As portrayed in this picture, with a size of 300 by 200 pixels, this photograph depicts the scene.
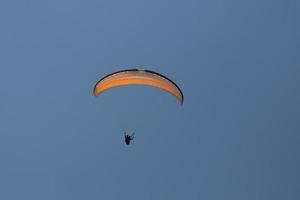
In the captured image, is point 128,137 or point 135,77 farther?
point 128,137

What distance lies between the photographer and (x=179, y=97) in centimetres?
5103

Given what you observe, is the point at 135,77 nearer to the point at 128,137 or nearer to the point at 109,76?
the point at 109,76

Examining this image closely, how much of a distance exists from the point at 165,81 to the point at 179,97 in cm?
150

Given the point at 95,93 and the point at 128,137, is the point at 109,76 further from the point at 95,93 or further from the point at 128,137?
the point at 128,137

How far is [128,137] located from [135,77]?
5.57 m

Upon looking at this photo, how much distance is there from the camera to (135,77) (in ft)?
165

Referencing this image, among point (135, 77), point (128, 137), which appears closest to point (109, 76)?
point (135, 77)

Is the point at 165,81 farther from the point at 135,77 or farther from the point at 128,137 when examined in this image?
the point at 128,137

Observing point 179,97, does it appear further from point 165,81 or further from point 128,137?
point 128,137

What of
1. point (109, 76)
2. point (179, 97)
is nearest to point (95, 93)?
point (109, 76)

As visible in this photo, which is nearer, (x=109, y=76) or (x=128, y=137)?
(x=109, y=76)

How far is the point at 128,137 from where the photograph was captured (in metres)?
54.2

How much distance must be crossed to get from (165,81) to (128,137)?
5.80 meters
